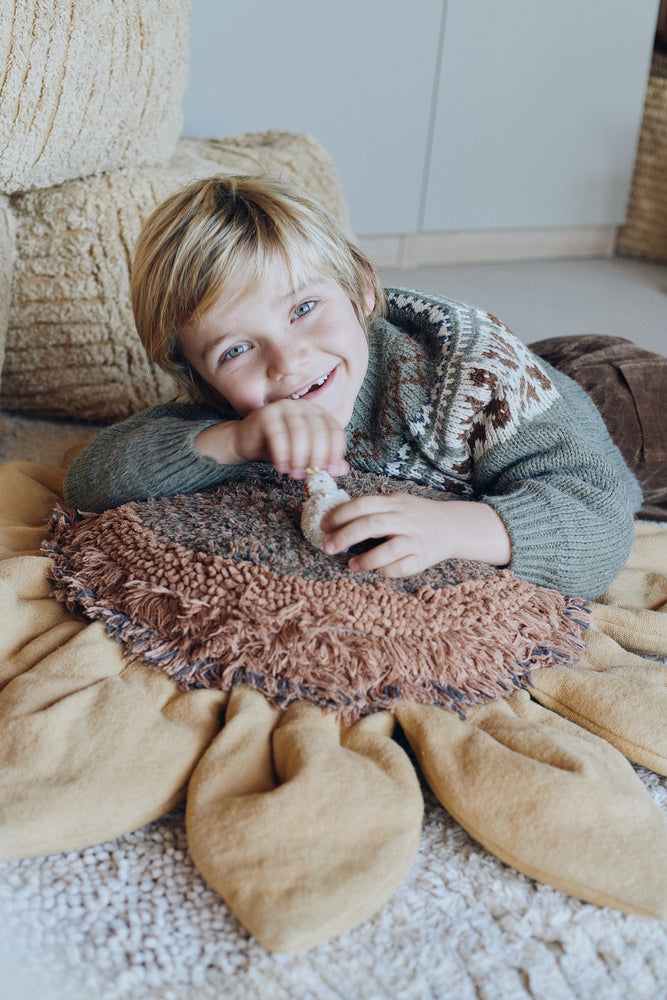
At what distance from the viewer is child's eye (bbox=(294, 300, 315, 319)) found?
0.79 m

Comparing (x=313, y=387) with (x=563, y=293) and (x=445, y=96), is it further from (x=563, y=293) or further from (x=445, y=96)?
(x=445, y=96)

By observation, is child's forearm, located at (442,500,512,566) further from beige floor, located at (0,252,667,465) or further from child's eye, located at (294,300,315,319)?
beige floor, located at (0,252,667,465)

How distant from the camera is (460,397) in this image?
0.80 metres

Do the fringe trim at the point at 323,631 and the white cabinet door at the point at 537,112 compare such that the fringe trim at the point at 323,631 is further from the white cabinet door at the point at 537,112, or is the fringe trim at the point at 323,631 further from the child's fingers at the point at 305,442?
the white cabinet door at the point at 537,112

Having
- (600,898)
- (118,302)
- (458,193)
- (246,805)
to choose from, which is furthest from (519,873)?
(458,193)

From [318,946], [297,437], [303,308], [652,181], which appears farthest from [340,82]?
[318,946]

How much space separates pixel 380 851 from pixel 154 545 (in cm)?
30

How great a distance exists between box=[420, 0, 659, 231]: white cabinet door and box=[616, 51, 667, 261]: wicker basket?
0.15 ft

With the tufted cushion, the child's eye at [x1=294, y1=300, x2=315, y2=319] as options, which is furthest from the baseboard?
the child's eye at [x1=294, y1=300, x2=315, y2=319]

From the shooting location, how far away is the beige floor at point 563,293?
6.00ft

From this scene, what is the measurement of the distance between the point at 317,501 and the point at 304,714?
0.53 ft

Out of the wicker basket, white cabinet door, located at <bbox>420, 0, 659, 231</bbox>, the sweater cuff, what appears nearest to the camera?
the sweater cuff

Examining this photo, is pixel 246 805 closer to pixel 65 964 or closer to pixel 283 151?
pixel 65 964

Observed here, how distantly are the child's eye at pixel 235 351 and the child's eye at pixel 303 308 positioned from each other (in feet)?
0.16
